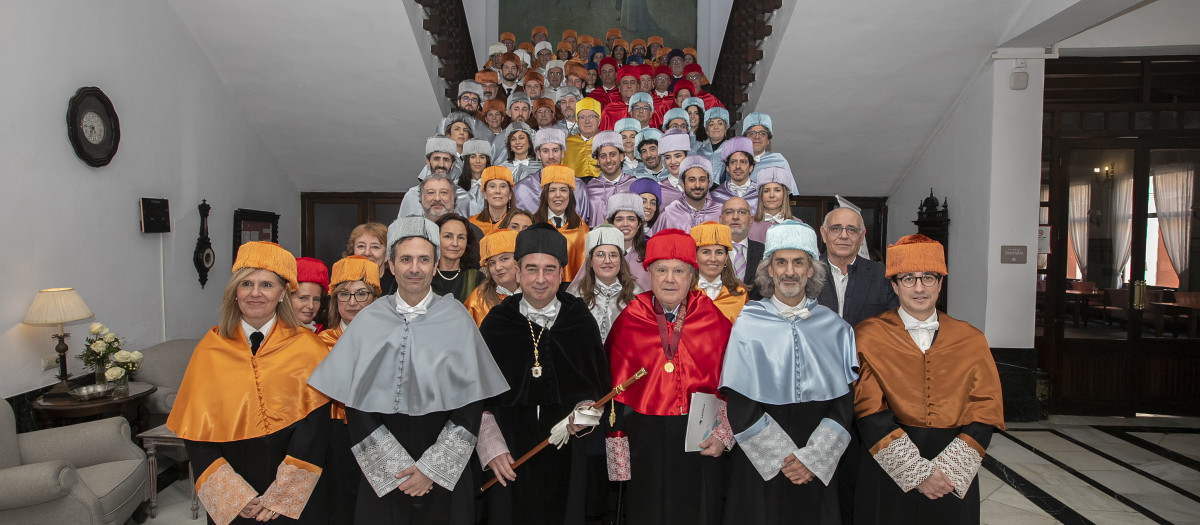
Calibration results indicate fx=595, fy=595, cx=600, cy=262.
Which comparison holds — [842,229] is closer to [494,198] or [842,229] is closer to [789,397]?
[789,397]

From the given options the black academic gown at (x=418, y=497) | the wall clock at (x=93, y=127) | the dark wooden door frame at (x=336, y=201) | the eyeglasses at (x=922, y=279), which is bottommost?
the black academic gown at (x=418, y=497)

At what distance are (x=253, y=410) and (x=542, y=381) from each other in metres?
1.26

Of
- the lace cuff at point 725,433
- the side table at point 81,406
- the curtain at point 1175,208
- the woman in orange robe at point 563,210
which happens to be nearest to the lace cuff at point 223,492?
the lace cuff at point 725,433

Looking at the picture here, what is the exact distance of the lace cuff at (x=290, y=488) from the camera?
100 inches

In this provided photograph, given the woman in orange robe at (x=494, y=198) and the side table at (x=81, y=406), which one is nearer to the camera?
the woman in orange robe at (x=494, y=198)

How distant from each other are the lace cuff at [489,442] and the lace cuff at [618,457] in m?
0.55

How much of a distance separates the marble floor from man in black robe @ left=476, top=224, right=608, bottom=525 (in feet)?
10.8

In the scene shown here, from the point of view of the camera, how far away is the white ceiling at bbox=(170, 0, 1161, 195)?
21.8 feet

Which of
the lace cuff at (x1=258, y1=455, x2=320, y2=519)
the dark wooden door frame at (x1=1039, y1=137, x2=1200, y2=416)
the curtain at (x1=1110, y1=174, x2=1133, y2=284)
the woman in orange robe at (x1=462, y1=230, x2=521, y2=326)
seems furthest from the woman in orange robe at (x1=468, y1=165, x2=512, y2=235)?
the curtain at (x1=1110, y1=174, x2=1133, y2=284)

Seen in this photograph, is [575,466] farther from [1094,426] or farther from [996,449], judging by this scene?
[1094,426]

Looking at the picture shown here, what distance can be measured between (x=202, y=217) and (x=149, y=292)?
1254mm

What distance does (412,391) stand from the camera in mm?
2572

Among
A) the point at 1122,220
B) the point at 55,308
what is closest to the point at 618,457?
the point at 55,308

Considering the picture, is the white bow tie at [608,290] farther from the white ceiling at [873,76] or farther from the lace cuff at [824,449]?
the white ceiling at [873,76]
